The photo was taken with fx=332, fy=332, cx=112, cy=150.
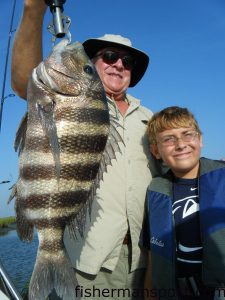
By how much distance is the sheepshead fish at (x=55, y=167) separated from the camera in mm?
2469

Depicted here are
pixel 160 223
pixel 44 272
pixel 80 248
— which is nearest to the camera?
pixel 44 272

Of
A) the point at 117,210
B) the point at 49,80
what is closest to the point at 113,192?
the point at 117,210

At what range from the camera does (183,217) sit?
11.7 feet

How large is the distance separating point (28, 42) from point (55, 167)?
119 centimetres

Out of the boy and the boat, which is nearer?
the boy

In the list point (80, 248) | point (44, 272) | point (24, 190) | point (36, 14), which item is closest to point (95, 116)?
point (24, 190)

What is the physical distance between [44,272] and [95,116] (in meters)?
1.24

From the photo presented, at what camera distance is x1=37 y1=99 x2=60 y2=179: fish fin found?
2.45 meters

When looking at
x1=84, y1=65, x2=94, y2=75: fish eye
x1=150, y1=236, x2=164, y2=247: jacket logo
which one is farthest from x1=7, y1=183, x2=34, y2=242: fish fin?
A: x1=150, y1=236, x2=164, y2=247: jacket logo

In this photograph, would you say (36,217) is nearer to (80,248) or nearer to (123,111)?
(80,248)

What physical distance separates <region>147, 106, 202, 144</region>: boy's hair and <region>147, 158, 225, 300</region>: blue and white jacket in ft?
1.61

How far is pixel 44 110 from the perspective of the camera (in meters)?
2.52

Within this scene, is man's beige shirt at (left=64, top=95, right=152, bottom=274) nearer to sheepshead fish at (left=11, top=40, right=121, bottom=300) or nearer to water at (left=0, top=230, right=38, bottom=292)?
sheepshead fish at (left=11, top=40, right=121, bottom=300)

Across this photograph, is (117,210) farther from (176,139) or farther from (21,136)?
(21,136)
